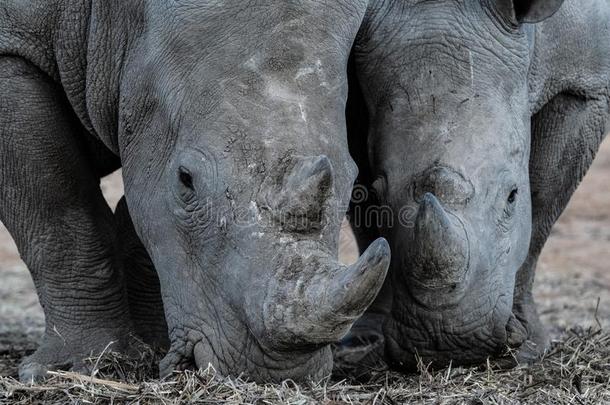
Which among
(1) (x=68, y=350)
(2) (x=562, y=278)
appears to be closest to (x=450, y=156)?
(1) (x=68, y=350)

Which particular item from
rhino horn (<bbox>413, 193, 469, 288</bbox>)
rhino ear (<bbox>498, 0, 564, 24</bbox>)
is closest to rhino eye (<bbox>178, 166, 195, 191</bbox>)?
rhino horn (<bbox>413, 193, 469, 288</bbox>)

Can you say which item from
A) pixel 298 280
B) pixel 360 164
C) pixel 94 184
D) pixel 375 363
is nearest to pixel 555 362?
pixel 375 363

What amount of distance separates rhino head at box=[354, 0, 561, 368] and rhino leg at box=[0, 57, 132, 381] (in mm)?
1429

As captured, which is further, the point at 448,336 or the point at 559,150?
the point at 559,150

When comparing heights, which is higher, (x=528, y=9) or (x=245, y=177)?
(x=528, y=9)

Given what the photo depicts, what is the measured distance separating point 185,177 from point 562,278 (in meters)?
6.08

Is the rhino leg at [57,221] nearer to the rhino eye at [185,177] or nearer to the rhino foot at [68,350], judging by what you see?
the rhino foot at [68,350]

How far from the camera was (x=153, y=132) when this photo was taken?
648cm

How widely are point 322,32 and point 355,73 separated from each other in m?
0.83

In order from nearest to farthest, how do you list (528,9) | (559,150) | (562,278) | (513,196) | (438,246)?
1. (438,246)
2. (513,196)
3. (528,9)
4. (559,150)
5. (562,278)

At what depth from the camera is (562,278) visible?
11.8 metres

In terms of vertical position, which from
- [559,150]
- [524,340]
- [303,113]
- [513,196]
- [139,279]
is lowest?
[139,279]

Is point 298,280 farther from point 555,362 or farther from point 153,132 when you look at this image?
point 555,362

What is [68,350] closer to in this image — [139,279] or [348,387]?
[139,279]
